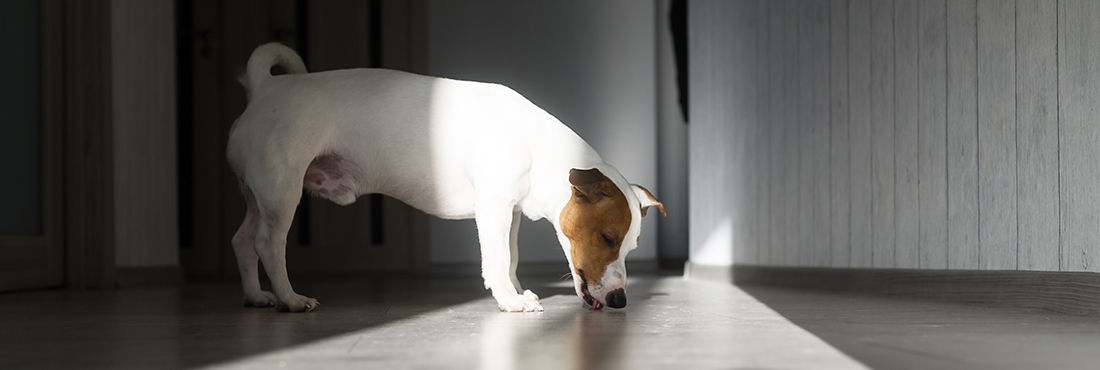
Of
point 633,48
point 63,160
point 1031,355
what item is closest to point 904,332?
point 1031,355

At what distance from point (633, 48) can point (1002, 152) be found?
3130 millimetres

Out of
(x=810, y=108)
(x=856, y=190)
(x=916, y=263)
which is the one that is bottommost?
(x=916, y=263)

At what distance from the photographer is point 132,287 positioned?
11.0ft

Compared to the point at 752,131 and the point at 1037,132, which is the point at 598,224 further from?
the point at 752,131

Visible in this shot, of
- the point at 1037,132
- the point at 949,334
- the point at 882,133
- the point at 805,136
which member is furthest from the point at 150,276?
the point at 1037,132

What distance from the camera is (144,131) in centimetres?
364

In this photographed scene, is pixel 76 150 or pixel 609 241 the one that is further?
pixel 76 150

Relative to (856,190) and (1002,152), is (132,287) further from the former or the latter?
(1002,152)

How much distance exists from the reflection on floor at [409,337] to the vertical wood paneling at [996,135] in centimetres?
63

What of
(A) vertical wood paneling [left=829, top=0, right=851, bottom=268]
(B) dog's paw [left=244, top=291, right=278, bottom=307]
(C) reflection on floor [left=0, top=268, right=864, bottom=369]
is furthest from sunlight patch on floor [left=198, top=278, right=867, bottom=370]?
(A) vertical wood paneling [left=829, top=0, right=851, bottom=268]

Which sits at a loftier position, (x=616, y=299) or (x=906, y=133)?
(x=906, y=133)

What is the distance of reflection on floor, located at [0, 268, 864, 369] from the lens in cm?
110

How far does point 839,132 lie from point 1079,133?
1.01 metres

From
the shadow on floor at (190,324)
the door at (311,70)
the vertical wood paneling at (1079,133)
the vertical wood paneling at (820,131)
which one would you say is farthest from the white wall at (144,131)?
the vertical wood paneling at (1079,133)
